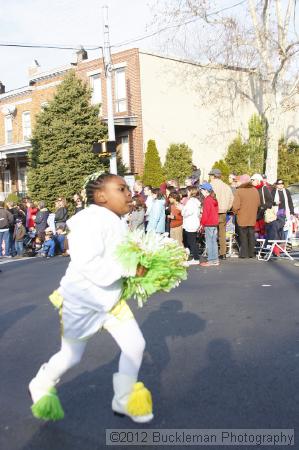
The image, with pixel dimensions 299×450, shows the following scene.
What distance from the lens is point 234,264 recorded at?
11578 mm

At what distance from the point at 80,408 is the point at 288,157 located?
2584 cm

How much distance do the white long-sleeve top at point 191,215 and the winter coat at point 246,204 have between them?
853mm

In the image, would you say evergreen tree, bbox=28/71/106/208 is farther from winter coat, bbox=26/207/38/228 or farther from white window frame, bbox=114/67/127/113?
winter coat, bbox=26/207/38/228

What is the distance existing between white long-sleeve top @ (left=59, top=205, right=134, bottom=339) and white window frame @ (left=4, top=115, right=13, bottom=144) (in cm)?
3110

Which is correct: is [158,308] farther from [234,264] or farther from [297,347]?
[234,264]

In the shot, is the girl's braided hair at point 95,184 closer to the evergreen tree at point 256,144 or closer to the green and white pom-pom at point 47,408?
the green and white pom-pom at point 47,408

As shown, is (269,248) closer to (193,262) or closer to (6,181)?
(193,262)

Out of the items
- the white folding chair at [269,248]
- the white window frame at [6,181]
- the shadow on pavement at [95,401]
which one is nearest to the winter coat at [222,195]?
the white folding chair at [269,248]

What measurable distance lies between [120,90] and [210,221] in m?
16.5

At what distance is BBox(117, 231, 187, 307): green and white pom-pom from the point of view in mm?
3617

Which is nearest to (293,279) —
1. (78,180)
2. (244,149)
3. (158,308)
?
(158,308)

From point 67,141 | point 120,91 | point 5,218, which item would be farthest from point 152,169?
point 5,218

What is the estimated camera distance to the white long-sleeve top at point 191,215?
38.9 ft

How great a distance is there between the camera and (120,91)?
1035 inches
